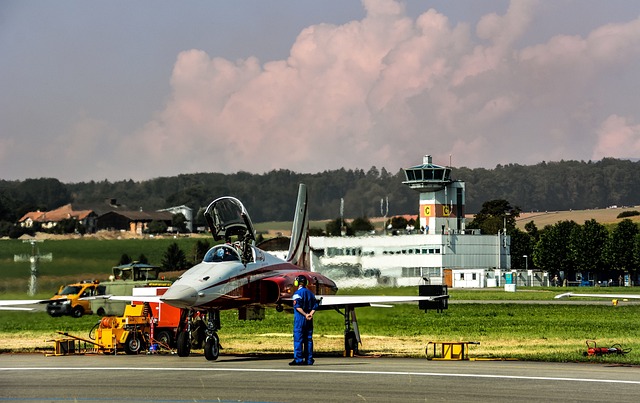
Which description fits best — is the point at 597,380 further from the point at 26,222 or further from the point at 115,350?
the point at 26,222

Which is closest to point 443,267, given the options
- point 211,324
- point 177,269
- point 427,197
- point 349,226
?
point 427,197

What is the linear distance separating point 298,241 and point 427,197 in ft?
343

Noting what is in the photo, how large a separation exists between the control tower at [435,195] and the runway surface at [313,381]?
4410 inches

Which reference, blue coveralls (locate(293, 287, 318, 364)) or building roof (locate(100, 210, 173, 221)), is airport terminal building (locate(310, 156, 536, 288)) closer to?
building roof (locate(100, 210, 173, 221))

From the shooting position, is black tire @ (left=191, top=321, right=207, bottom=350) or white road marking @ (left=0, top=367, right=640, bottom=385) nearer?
white road marking @ (left=0, top=367, right=640, bottom=385)

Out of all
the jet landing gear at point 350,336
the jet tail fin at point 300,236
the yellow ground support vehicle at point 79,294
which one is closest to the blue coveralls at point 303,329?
the jet landing gear at point 350,336

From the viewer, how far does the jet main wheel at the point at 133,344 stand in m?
28.0

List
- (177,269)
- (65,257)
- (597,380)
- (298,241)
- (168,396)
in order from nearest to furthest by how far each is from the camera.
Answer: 1. (168,396)
2. (597,380)
3. (298,241)
4. (65,257)
5. (177,269)

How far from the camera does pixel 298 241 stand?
34.6 metres

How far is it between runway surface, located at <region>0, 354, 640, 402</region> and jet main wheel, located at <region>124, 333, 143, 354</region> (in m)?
2.44

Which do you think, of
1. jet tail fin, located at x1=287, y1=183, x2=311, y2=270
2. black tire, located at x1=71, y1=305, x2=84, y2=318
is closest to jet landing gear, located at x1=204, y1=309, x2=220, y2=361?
jet tail fin, located at x1=287, y1=183, x2=311, y2=270

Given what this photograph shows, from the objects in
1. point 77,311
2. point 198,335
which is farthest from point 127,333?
point 77,311

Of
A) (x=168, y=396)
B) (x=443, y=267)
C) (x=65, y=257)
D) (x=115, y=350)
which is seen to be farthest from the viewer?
(x=443, y=267)

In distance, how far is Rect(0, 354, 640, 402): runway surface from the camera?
56.7 feet
